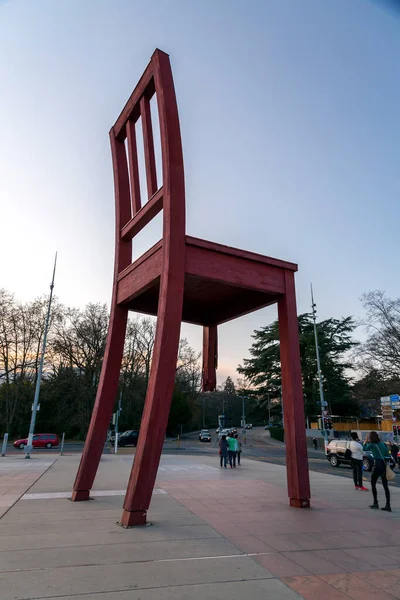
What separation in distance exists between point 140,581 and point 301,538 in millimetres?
2637

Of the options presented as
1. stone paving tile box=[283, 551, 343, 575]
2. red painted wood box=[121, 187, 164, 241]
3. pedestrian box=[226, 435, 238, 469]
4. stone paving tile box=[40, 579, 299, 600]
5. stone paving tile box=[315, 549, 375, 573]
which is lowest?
stone paving tile box=[315, 549, 375, 573]

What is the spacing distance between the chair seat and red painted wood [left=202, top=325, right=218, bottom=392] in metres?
0.81

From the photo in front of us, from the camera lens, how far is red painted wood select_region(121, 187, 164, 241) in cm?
757

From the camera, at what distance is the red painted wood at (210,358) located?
32.4 ft

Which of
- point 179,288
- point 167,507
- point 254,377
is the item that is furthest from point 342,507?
point 254,377

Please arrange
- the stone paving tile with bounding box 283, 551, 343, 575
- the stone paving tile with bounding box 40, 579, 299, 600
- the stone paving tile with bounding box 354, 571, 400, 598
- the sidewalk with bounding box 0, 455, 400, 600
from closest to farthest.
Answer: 1. the stone paving tile with bounding box 40, 579, 299, 600
2. the sidewalk with bounding box 0, 455, 400, 600
3. the stone paving tile with bounding box 354, 571, 400, 598
4. the stone paving tile with bounding box 283, 551, 343, 575

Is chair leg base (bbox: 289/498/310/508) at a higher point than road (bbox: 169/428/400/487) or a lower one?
higher

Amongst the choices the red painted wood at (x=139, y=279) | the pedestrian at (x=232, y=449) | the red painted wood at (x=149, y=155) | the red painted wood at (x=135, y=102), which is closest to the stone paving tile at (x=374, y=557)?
the red painted wood at (x=139, y=279)

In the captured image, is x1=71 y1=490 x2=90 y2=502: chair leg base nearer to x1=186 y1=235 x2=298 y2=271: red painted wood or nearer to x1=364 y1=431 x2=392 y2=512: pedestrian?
x1=186 y1=235 x2=298 y2=271: red painted wood

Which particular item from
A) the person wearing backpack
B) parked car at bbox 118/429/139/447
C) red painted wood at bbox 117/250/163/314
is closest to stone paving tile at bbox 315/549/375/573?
red painted wood at bbox 117/250/163/314

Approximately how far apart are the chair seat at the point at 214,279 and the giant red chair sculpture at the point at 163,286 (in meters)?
0.02

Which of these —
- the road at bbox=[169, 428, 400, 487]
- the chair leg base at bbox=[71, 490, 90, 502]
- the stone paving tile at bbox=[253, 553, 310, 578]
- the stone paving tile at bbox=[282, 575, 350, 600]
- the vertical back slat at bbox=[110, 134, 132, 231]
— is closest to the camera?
the stone paving tile at bbox=[282, 575, 350, 600]

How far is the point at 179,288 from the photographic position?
6.71 metres

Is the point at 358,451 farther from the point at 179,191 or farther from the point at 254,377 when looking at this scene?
the point at 254,377
